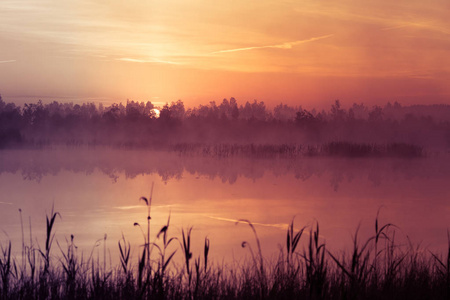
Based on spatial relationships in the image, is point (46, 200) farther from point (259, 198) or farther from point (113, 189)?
point (259, 198)

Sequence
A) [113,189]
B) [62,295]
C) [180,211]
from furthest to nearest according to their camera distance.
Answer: [113,189]
[180,211]
[62,295]

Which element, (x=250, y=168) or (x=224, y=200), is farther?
(x=250, y=168)

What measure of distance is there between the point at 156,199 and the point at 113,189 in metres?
1.64

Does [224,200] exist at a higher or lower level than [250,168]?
lower

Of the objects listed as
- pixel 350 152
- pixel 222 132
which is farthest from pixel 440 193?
pixel 222 132

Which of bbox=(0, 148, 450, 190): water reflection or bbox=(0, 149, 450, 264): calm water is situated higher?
bbox=(0, 148, 450, 190): water reflection

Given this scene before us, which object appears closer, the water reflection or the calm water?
the calm water

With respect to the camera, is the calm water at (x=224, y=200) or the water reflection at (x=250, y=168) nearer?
the calm water at (x=224, y=200)

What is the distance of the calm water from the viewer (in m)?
7.13

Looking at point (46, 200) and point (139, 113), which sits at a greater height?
point (139, 113)

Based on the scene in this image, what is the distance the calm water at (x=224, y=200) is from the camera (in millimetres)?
7129

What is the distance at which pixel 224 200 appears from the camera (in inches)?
410

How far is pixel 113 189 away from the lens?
11.9m

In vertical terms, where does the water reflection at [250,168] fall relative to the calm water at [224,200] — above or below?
above
